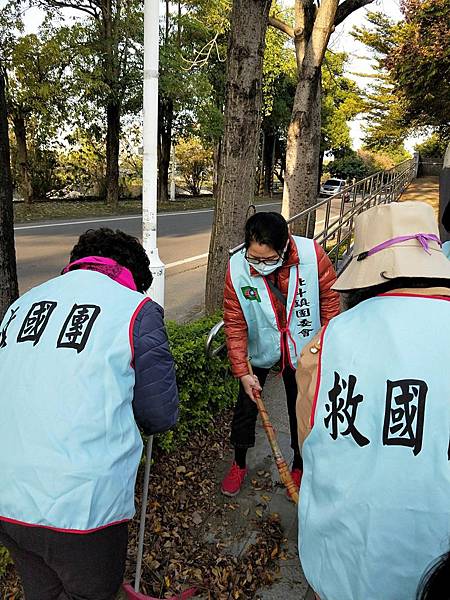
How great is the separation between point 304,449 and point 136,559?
138cm

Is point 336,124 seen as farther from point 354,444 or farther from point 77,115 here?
point 354,444

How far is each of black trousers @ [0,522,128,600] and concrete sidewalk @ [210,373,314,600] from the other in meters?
1.06

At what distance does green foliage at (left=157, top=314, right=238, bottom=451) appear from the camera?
320 centimetres

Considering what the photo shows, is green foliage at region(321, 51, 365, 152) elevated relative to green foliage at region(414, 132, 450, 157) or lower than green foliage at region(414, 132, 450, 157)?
elevated

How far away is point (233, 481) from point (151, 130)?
2.38 m

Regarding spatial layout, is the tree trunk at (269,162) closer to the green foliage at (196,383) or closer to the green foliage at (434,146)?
the green foliage at (434,146)

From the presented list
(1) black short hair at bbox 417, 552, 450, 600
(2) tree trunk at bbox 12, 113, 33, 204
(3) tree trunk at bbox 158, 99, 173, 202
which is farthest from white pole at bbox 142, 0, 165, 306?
Answer: (3) tree trunk at bbox 158, 99, 173, 202

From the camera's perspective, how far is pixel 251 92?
163 inches

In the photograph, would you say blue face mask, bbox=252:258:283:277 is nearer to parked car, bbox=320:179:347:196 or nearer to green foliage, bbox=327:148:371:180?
parked car, bbox=320:179:347:196

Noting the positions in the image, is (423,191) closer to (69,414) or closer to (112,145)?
(112,145)

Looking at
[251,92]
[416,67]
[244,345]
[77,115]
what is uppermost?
[416,67]

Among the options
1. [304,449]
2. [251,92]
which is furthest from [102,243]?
[251,92]

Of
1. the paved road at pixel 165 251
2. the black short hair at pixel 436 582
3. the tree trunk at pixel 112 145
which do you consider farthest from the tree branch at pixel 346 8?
the tree trunk at pixel 112 145

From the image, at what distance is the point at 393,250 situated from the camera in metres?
1.43
